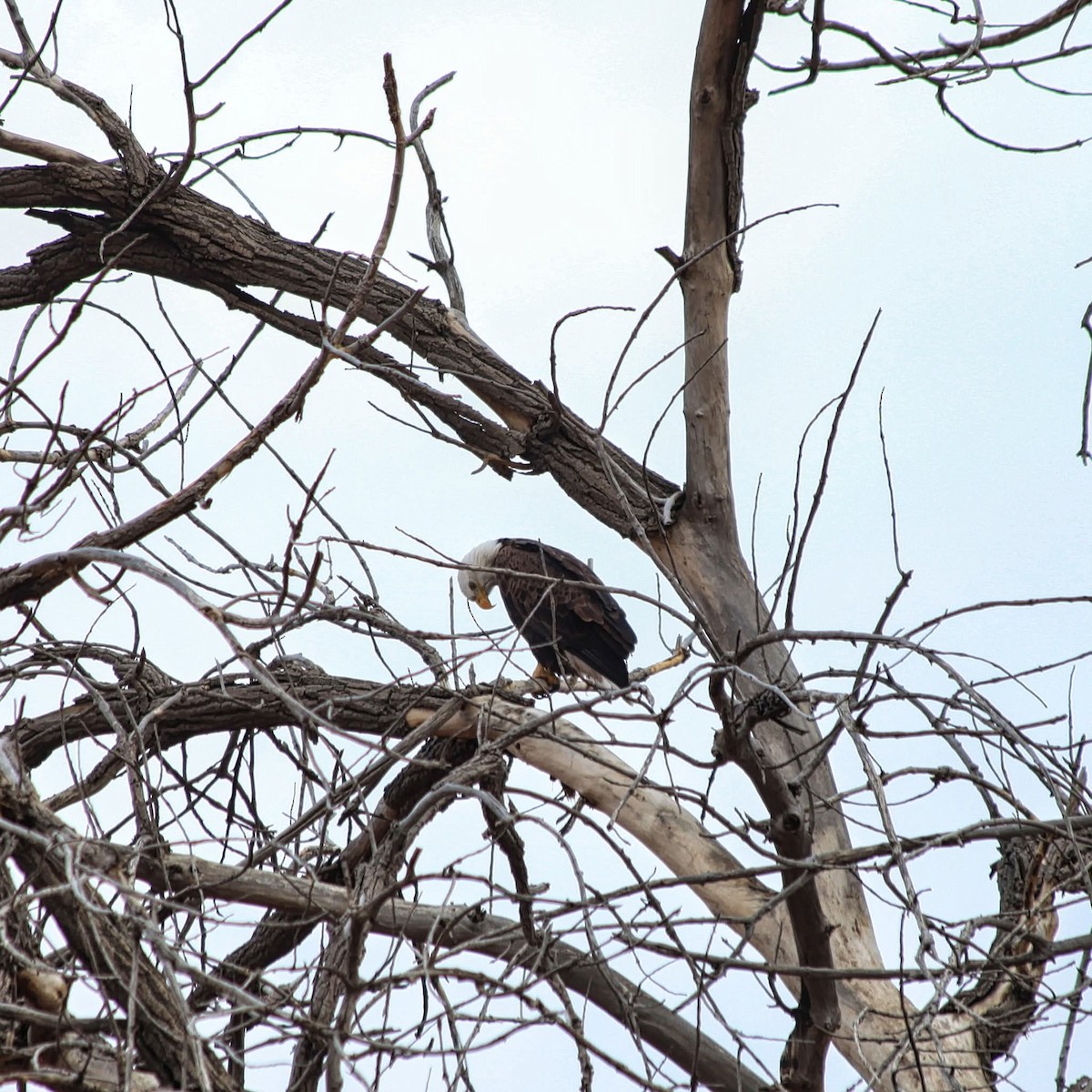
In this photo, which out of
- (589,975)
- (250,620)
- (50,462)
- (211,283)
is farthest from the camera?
(211,283)

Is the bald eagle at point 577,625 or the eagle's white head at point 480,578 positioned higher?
the eagle's white head at point 480,578

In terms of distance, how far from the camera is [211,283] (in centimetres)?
461

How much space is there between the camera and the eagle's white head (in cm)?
645

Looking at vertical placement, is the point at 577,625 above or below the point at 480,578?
below

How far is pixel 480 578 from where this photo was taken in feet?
21.5

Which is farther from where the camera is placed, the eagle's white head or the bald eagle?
the eagle's white head

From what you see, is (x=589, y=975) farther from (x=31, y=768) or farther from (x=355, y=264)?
(x=355, y=264)

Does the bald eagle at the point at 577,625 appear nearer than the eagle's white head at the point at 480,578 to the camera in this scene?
Yes

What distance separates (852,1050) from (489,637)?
183cm

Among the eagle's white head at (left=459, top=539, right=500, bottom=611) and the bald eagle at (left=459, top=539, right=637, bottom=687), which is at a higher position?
the eagle's white head at (left=459, top=539, right=500, bottom=611)

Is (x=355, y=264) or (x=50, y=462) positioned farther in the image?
(x=355, y=264)

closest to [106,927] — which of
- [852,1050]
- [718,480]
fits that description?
[852,1050]

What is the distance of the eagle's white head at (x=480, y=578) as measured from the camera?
→ 645 centimetres

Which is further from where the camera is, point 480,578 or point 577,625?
point 480,578
